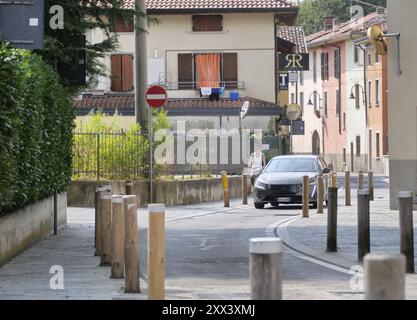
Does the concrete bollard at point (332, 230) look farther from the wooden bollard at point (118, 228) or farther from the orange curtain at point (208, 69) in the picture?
the orange curtain at point (208, 69)

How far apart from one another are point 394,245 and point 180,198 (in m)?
16.7

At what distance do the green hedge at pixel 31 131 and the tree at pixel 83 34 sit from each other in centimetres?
71

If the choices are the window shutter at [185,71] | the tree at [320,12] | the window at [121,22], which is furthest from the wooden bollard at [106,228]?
the tree at [320,12]

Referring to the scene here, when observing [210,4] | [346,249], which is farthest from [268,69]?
[346,249]

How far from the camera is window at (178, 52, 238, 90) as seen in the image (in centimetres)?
5588

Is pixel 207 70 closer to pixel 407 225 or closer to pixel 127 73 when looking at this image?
pixel 127 73

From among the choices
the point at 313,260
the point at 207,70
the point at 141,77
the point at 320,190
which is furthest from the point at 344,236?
the point at 207,70

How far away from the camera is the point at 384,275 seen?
5.71 meters

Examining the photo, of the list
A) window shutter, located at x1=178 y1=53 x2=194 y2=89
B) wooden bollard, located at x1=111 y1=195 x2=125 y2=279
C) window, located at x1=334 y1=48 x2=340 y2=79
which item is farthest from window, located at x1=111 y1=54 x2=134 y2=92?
wooden bollard, located at x1=111 y1=195 x2=125 y2=279

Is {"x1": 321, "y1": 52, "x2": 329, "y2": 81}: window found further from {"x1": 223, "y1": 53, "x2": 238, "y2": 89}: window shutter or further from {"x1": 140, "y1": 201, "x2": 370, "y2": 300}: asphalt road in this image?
{"x1": 140, "y1": 201, "x2": 370, "y2": 300}: asphalt road

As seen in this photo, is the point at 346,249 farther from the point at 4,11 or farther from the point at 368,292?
the point at 368,292
